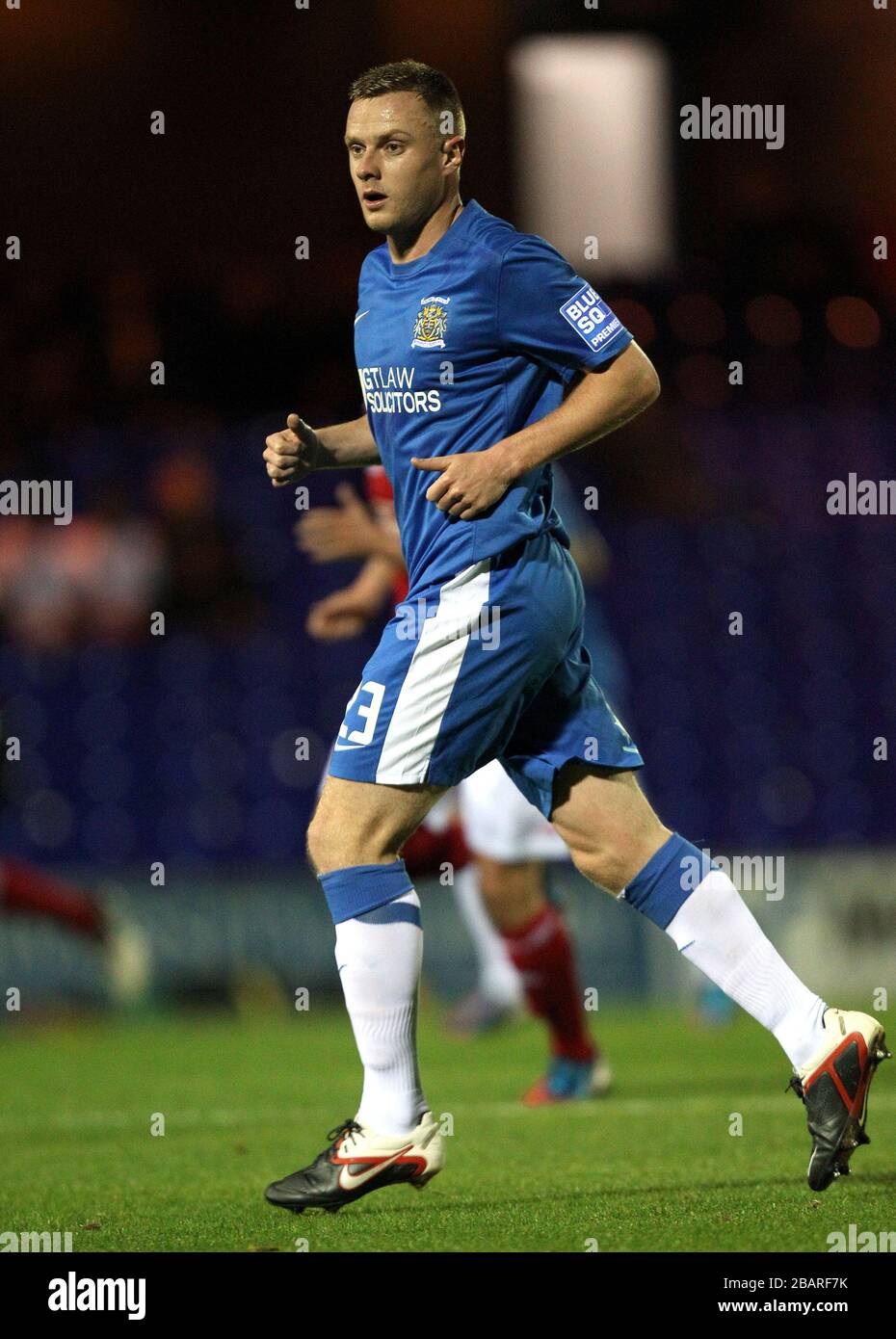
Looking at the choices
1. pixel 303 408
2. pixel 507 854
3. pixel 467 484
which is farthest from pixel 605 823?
pixel 303 408

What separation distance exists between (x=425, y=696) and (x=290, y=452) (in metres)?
0.66

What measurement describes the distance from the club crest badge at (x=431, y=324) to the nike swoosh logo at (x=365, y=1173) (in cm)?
162

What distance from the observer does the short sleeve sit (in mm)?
3721

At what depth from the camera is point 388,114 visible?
3.76 meters

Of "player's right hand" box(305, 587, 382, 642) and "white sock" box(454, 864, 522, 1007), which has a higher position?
"player's right hand" box(305, 587, 382, 642)

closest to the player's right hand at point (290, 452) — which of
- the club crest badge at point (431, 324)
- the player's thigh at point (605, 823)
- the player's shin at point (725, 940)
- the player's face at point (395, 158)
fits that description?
the club crest badge at point (431, 324)

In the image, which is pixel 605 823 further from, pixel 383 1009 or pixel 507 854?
pixel 507 854

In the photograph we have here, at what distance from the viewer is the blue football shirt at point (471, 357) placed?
373 centimetres

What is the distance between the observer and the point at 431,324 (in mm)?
3750

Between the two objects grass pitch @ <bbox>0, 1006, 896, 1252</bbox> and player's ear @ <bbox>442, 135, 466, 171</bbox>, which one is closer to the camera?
grass pitch @ <bbox>0, 1006, 896, 1252</bbox>

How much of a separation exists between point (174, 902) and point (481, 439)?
19.5 ft

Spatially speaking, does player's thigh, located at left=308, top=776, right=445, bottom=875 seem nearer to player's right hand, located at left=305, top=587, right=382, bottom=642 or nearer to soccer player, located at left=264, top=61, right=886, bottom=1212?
soccer player, located at left=264, top=61, right=886, bottom=1212

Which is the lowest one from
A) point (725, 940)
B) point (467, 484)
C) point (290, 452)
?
point (725, 940)

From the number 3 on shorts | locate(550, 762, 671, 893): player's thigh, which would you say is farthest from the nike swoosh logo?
the number 3 on shorts
